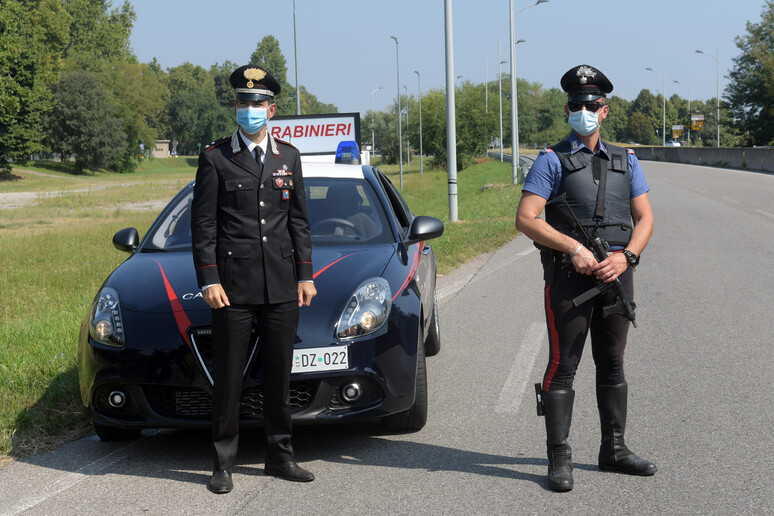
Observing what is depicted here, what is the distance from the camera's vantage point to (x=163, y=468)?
459 cm

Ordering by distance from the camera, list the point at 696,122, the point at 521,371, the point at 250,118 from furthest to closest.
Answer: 1. the point at 696,122
2. the point at 521,371
3. the point at 250,118

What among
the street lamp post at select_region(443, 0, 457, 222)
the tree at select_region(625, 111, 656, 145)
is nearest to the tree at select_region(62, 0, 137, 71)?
the street lamp post at select_region(443, 0, 457, 222)

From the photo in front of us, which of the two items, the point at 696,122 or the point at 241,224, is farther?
the point at 696,122

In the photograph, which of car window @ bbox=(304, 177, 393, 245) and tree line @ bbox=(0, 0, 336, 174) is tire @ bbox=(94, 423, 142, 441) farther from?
tree line @ bbox=(0, 0, 336, 174)

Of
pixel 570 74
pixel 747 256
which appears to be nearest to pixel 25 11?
pixel 747 256

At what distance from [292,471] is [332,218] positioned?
7.14ft

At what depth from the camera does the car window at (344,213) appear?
19.4ft

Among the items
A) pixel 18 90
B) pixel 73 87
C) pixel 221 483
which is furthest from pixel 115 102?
pixel 221 483

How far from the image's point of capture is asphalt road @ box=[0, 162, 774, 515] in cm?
398

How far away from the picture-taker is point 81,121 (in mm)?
87000

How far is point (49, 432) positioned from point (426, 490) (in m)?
2.48

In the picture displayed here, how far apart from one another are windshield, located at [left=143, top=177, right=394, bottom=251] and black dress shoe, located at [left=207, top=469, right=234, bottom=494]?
1916 millimetres

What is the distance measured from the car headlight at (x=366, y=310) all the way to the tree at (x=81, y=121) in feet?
287

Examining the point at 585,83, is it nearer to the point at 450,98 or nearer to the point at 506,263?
the point at 506,263
